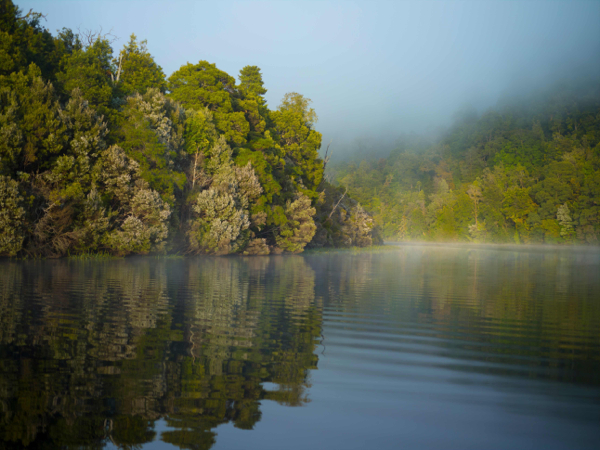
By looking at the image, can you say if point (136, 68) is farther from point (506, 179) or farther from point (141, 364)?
point (506, 179)

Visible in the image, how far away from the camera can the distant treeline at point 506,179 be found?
273 ft

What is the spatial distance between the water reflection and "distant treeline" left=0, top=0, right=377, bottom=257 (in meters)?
15.1

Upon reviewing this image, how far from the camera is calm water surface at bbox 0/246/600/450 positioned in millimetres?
3828

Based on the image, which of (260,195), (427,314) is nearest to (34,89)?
(260,195)

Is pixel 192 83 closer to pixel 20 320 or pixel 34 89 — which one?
pixel 34 89

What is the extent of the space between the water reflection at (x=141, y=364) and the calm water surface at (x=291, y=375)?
0.06 ft

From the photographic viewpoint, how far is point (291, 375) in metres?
5.39

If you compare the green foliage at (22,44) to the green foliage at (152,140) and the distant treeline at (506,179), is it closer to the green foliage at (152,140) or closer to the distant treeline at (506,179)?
the green foliage at (152,140)

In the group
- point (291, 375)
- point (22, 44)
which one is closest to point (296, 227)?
point (22, 44)

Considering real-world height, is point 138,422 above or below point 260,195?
below

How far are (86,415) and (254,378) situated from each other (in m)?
1.77

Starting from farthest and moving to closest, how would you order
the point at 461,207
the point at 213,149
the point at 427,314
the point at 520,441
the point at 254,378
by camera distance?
1. the point at 461,207
2. the point at 213,149
3. the point at 427,314
4. the point at 254,378
5. the point at 520,441

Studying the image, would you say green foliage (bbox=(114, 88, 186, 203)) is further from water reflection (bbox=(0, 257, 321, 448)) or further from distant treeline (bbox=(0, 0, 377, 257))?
water reflection (bbox=(0, 257, 321, 448))

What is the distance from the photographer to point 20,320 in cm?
795
